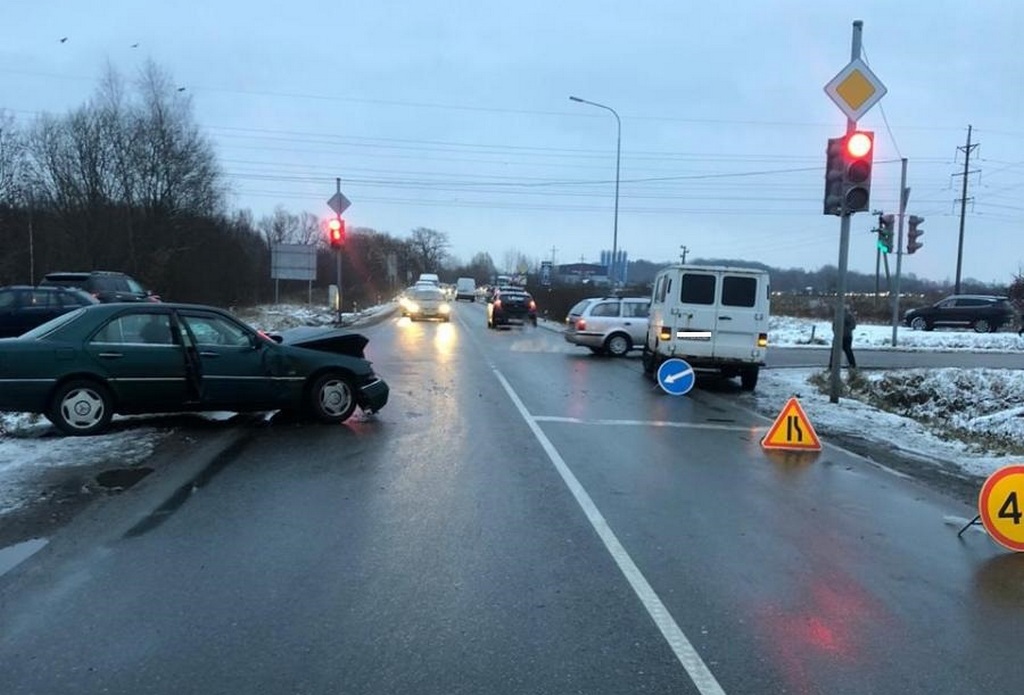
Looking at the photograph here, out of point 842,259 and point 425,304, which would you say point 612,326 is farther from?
point 425,304

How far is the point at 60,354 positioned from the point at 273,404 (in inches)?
95.5

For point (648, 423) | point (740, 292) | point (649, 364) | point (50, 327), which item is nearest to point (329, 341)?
point (50, 327)

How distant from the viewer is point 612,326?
23609 mm

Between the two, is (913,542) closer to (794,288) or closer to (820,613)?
(820,613)

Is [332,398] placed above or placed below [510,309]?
below

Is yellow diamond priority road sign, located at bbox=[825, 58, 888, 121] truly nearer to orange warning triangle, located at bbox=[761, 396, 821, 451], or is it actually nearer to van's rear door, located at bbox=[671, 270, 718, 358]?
van's rear door, located at bbox=[671, 270, 718, 358]

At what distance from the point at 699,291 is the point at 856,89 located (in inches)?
195

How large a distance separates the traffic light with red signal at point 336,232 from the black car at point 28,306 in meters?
11.7

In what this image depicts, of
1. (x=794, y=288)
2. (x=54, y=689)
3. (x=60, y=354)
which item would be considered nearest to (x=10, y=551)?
(x=54, y=689)

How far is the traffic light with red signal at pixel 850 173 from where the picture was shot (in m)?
13.1

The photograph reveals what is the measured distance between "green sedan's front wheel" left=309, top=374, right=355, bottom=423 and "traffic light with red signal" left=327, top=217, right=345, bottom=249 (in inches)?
835

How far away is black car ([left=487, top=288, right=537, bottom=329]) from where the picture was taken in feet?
125

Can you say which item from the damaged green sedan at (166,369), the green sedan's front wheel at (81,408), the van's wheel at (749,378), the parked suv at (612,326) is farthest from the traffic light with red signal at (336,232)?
the green sedan's front wheel at (81,408)

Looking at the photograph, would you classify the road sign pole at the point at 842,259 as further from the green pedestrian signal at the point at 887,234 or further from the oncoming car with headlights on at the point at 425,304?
the oncoming car with headlights on at the point at 425,304
